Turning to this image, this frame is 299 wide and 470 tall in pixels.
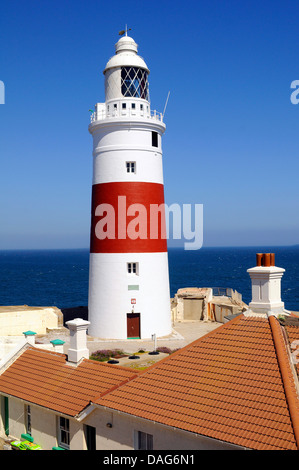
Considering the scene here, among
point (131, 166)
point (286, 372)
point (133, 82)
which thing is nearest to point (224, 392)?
point (286, 372)

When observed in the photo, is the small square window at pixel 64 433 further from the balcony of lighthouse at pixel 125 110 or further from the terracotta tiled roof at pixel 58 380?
the balcony of lighthouse at pixel 125 110

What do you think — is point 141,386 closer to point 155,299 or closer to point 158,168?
point 155,299

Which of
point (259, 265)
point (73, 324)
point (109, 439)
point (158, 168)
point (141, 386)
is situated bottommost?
point (109, 439)

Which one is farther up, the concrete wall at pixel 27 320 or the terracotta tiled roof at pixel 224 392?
the terracotta tiled roof at pixel 224 392

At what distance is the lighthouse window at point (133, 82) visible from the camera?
1233 inches

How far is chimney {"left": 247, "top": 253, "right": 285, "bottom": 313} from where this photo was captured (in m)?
13.5

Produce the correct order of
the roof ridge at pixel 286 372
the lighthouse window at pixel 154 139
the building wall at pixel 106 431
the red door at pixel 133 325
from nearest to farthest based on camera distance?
the roof ridge at pixel 286 372
the building wall at pixel 106 431
the red door at pixel 133 325
the lighthouse window at pixel 154 139

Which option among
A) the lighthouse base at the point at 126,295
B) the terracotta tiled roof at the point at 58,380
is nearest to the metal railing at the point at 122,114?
the lighthouse base at the point at 126,295

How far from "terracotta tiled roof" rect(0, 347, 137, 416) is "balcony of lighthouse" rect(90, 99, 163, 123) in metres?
17.7

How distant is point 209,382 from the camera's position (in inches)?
480

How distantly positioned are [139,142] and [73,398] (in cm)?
1980

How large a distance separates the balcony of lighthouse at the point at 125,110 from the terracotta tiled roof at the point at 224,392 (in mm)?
20437

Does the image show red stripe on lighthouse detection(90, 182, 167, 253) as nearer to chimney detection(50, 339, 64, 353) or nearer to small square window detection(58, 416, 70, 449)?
chimney detection(50, 339, 64, 353)
